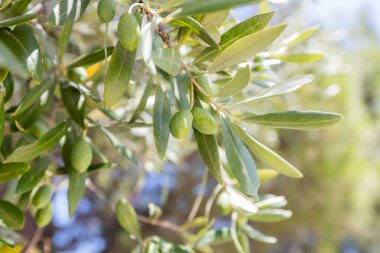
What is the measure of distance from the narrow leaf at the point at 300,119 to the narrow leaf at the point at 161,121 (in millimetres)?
86

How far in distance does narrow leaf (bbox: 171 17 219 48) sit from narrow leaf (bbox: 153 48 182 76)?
43 mm

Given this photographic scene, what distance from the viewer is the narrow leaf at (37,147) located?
52 cm

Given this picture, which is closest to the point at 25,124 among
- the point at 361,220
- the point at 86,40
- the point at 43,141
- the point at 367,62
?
the point at 43,141

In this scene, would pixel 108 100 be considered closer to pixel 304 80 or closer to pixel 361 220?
pixel 304 80

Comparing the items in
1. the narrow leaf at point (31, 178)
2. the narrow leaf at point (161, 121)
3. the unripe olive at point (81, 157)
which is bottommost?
the narrow leaf at point (31, 178)

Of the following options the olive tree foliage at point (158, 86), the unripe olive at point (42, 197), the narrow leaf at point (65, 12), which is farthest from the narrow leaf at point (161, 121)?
the unripe olive at point (42, 197)

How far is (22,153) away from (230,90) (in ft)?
0.76

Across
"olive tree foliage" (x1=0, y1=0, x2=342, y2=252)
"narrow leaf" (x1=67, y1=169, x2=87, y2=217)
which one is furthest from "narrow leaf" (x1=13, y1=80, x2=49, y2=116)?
"narrow leaf" (x1=67, y1=169, x2=87, y2=217)

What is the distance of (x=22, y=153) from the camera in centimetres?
52

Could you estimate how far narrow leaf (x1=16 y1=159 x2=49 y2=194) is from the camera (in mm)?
562

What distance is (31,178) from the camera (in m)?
0.57

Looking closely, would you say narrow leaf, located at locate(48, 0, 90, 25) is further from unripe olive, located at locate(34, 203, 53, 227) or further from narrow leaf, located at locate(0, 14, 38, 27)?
unripe olive, located at locate(34, 203, 53, 227)

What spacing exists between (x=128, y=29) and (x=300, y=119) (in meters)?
0.19

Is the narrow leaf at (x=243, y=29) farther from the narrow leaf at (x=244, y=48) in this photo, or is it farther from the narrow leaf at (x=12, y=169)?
the narrow leaf at (x=12, y=169)
